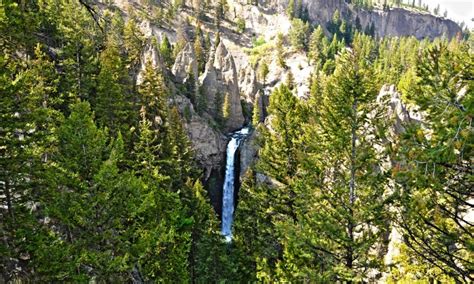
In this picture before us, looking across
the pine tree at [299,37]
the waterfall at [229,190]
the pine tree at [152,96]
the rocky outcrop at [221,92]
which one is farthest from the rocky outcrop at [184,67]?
the pine tree at [299,37]

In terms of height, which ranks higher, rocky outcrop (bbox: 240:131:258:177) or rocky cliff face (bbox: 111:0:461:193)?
rocky cliff face (bbox: 111:0:461:193)

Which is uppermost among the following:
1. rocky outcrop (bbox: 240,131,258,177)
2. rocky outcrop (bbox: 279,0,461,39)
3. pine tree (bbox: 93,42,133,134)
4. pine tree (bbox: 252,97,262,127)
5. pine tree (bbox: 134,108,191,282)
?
rocky outcrop (bbox: 279,0,461,39)

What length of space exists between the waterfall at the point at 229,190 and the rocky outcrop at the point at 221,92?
8.26 meters

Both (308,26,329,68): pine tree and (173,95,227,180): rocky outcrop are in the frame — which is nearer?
(173,95,227,180): rocky outcrop

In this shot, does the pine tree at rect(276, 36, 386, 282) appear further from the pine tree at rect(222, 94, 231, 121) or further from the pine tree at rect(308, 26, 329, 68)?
the pine tree at rect(308, 26, 329, 68)

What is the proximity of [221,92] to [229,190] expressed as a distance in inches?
904

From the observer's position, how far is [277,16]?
121 meters

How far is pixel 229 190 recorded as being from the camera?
145 ft

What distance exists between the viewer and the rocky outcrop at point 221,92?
5831 cm

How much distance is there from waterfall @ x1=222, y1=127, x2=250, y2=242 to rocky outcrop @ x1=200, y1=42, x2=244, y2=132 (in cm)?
826

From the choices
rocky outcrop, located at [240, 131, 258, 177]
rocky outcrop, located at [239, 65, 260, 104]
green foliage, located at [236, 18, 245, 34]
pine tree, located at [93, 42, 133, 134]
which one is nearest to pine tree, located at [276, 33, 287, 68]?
rocky outcrop, located at [239, 65, 260, 104]

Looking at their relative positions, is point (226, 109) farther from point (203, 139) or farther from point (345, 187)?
point (345, 187)

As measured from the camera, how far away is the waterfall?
4050 centimetres

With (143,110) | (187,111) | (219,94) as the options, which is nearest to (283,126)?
(143,110)
